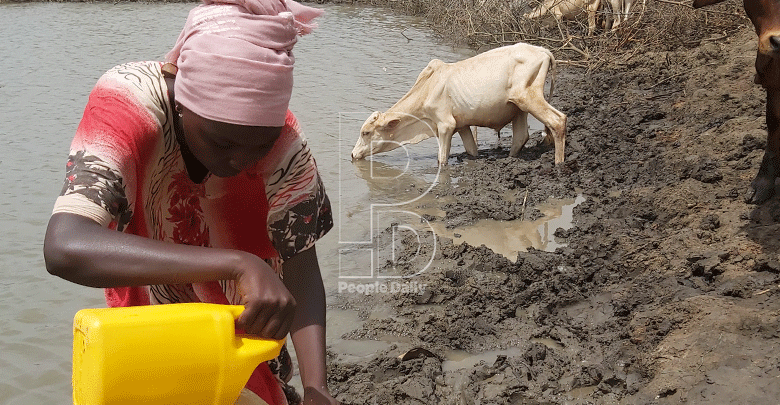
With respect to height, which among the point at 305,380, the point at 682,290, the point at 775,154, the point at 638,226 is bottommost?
the point at 638,226

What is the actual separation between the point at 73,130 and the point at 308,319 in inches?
297

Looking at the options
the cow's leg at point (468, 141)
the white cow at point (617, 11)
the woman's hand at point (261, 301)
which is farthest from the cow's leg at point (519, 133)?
the woman's hand at point (261, 301)

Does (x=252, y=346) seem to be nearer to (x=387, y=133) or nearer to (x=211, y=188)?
(x=211, y=188)

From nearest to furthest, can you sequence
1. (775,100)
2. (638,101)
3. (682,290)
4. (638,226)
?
(682,290) → (775,100) → (638,226) → (638,101)

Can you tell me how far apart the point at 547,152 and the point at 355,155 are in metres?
1.96

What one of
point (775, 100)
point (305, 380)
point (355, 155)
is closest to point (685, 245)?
point (775, 100)

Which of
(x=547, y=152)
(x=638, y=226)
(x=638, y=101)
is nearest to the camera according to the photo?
(x=638, y=226)

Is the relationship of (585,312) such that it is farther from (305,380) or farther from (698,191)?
(305,380)

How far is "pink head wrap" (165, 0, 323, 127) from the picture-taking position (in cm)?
163

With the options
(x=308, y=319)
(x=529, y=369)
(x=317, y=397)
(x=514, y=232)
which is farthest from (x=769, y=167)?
(x=317, y=397)

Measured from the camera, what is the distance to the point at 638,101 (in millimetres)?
8375

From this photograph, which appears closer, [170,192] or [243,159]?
[243,159]

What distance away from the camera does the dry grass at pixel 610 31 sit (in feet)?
33.2

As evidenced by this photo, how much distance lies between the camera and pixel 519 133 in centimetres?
764
